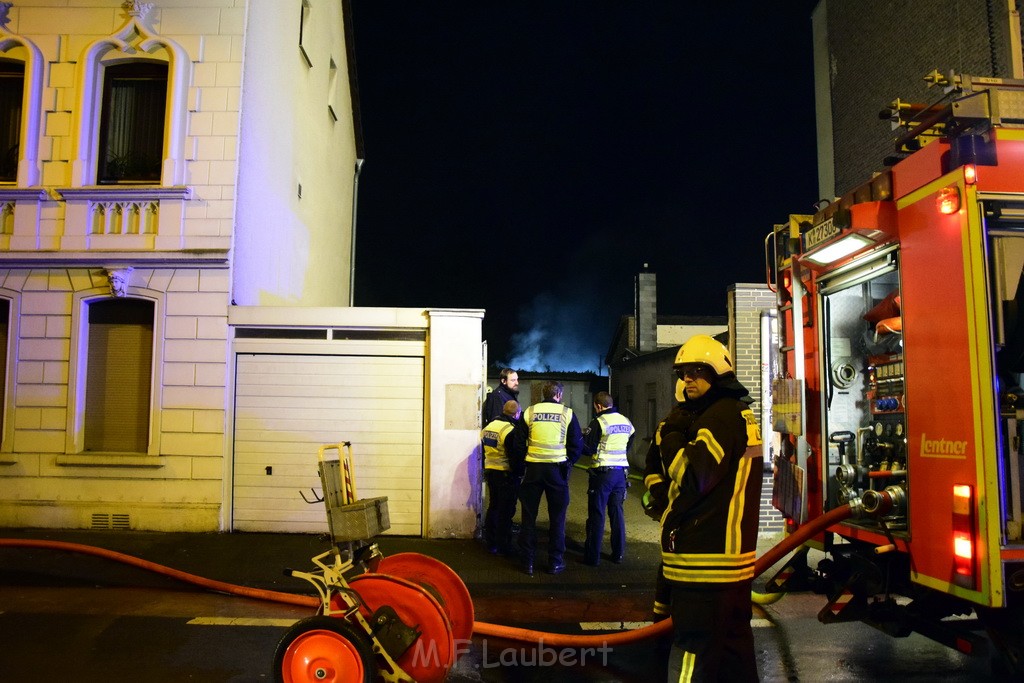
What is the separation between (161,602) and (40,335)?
4.83m

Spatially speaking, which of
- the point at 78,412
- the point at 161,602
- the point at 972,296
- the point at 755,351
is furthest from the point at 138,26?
the point at 972,296

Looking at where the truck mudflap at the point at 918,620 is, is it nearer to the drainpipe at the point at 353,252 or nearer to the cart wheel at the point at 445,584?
the cart wheel at the point at 445,584

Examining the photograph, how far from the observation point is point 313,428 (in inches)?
357

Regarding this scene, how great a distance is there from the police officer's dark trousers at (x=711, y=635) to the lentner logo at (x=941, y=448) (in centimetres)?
130

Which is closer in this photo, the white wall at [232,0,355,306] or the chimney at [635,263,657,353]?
the white wall at [232,0,355,306]

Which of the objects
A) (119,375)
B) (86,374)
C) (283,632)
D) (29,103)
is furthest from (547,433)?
(29,103)

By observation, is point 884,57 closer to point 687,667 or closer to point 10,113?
point 687,667

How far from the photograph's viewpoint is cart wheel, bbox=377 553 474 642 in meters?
4.28

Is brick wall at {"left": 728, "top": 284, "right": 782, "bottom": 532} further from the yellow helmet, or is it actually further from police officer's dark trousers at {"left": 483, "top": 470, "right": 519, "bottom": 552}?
the yellow helmet

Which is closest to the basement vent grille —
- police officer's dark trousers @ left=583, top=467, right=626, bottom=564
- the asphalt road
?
the asphalt road

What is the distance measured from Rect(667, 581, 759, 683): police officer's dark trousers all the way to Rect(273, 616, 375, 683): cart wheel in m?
1.58

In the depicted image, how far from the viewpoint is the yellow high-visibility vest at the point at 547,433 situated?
7418 mm

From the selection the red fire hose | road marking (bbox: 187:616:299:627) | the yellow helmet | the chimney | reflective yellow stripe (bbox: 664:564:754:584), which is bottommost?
road marking (bbox: 187:616:299:627)

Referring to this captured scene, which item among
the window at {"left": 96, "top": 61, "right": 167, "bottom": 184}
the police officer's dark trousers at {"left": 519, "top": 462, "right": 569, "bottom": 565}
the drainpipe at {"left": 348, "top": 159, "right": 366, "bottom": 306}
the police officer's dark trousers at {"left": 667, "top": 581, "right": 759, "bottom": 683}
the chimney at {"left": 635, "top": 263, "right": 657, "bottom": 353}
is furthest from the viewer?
the chimney at {"left": 635, "top": 263, "right": 657, "bottom": 353}
